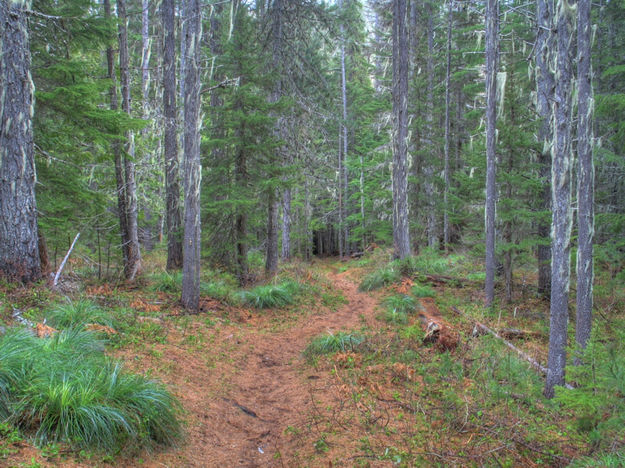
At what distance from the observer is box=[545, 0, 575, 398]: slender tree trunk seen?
20.2 ft

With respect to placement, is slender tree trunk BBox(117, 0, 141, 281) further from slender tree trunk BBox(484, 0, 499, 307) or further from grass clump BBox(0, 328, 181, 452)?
slender tree trunk BBox(484, 0, 499, 307)

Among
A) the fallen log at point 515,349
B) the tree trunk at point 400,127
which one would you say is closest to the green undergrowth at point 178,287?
the fallen log at point 515,349

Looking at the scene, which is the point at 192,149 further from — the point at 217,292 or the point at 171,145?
the point at 217,292

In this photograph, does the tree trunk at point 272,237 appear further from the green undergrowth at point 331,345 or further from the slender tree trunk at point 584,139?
the slender tree trunk at point 584,139

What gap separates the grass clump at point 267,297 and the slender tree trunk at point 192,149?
78.3 inches

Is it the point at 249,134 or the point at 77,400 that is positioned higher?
the point at 249,134

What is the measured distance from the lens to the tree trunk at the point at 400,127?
15.4 metres

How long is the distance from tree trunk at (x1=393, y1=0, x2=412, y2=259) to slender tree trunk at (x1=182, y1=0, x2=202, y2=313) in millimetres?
9148

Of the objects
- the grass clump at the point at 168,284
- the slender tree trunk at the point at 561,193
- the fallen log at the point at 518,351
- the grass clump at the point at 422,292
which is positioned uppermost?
the slender tree trunk at the point at 561,193

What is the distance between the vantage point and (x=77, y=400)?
3664 millimetres

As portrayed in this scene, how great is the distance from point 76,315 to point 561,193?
804cm

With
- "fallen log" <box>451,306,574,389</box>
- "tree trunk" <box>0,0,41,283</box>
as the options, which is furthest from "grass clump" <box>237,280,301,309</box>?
"tree trunk" <box>0,0,41,283</box>

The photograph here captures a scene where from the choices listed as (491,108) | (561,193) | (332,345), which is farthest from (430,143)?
(332,345)

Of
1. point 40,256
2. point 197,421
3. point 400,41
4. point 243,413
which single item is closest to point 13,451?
point 197,421
